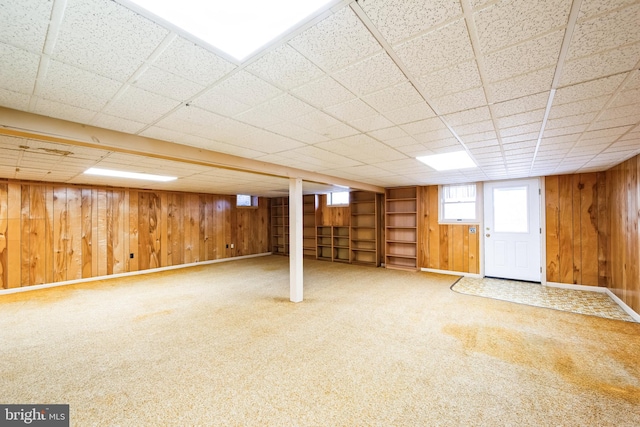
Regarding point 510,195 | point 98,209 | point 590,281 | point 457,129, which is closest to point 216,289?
point 98,209

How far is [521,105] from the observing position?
1878 millimetres

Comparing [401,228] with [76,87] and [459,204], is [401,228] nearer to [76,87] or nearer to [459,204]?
[459,204]

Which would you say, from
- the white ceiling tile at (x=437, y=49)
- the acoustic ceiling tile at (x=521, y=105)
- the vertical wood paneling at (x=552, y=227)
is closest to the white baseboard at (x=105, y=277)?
the white ceiling tile at (x=437, y=49)

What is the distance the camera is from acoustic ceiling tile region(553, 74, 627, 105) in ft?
5.01

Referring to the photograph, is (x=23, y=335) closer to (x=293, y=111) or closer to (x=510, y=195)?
(x=293, y=111)

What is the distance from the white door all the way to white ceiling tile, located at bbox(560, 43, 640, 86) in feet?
15.0

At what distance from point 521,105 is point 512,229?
14.7 ft

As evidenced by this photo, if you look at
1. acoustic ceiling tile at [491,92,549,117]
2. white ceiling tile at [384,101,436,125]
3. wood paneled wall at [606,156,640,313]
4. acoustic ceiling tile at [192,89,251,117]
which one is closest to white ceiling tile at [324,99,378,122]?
white ceiling tile at [384,101,436,125]

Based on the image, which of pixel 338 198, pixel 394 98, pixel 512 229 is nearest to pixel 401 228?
pixel 338 198

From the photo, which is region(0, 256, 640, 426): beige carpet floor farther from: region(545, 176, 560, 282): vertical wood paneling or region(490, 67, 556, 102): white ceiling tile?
region(490, 67, 556, 102): white ceiling tile

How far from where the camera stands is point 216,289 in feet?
16.1

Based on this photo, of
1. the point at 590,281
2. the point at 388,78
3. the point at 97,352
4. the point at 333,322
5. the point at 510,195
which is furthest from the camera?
the point at 510,195

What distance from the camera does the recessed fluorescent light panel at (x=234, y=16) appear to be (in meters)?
0.99

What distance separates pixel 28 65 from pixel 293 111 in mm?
1430
